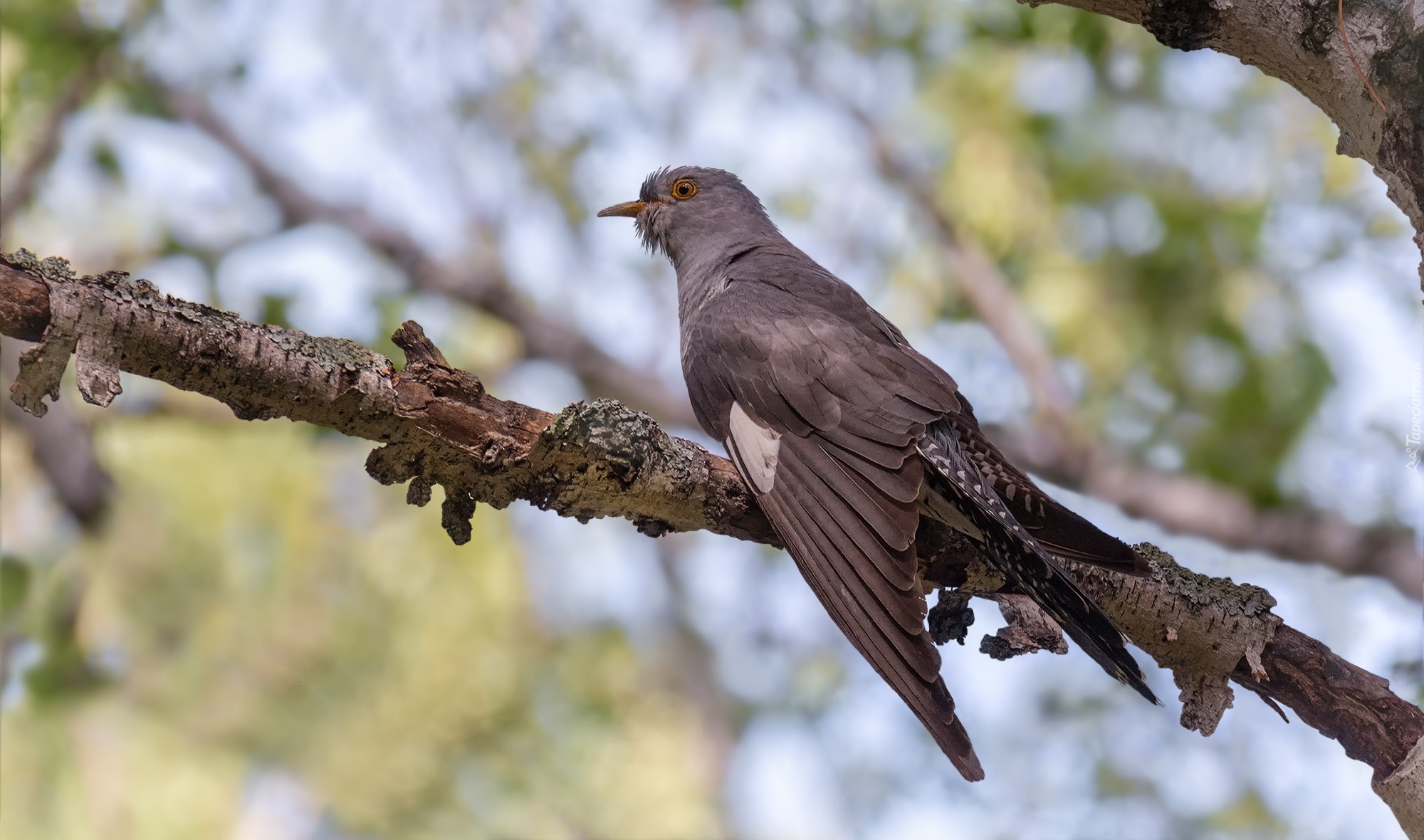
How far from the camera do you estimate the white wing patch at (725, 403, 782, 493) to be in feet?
12.8

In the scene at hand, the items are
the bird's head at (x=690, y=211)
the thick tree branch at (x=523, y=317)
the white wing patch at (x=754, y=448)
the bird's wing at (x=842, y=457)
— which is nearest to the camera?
the bird's wing at (x=842, y=457)

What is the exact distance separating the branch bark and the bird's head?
2.85 m

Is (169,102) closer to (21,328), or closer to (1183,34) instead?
(21,328)

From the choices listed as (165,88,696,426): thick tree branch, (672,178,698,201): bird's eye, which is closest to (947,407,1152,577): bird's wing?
(672,178,698,201): bird's eye

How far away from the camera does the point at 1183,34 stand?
323cm

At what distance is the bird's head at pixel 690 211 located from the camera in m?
6.45

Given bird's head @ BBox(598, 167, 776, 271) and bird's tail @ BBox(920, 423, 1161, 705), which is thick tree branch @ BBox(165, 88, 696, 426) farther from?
bird's tail @ BBox(920, 423, 1161, 705)

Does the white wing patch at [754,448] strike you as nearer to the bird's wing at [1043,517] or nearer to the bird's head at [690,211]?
the bird's wing at [1043,517]

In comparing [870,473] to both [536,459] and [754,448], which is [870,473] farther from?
[536,459]

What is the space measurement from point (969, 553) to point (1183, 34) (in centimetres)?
180

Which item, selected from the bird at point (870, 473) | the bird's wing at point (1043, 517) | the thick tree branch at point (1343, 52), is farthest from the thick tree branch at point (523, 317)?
the thick tree branch at point (1343, 52)

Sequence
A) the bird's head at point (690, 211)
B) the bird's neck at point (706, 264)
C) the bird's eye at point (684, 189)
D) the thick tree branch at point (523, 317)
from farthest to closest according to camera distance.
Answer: the thick tree branch at point (523, 317)
the bird's eye at point (684, 189)
the bird's head at point (690, 211)
the bird's neck at point (706, 264)

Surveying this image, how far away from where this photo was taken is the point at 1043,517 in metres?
3.85

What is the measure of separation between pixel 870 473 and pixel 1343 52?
1.87 meters
